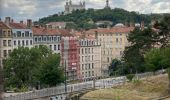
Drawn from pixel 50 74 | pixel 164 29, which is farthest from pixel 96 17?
pixel 50 74

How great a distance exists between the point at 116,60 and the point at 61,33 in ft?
52.7

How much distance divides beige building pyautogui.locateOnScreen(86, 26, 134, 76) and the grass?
1624 inches

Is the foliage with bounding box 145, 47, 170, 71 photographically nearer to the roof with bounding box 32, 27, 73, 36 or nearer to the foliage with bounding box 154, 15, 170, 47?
the foliage with bounding box 154, 15, 170, 47

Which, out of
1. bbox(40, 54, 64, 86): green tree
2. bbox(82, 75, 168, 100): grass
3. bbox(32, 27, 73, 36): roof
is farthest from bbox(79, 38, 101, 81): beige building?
bbox(40, 54, 64, 86): green tree

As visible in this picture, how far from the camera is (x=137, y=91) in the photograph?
31391mm

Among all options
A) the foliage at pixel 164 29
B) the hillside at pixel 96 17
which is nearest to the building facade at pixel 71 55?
the foliage at pixel 164 29

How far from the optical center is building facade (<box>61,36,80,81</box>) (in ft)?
194

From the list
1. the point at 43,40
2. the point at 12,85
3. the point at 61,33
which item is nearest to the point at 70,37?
the point at 61,33

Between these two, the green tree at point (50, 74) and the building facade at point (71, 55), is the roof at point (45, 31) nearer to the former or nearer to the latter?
the building facade at point (71, 55)

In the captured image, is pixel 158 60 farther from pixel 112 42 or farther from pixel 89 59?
pixel 112 42

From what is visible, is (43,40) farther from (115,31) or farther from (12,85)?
(115,31)

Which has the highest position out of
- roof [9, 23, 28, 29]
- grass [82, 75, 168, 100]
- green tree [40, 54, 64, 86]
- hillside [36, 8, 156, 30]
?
hillside [36, 8, 156, 30]

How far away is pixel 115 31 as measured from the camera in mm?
78562

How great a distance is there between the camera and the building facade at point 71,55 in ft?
194
